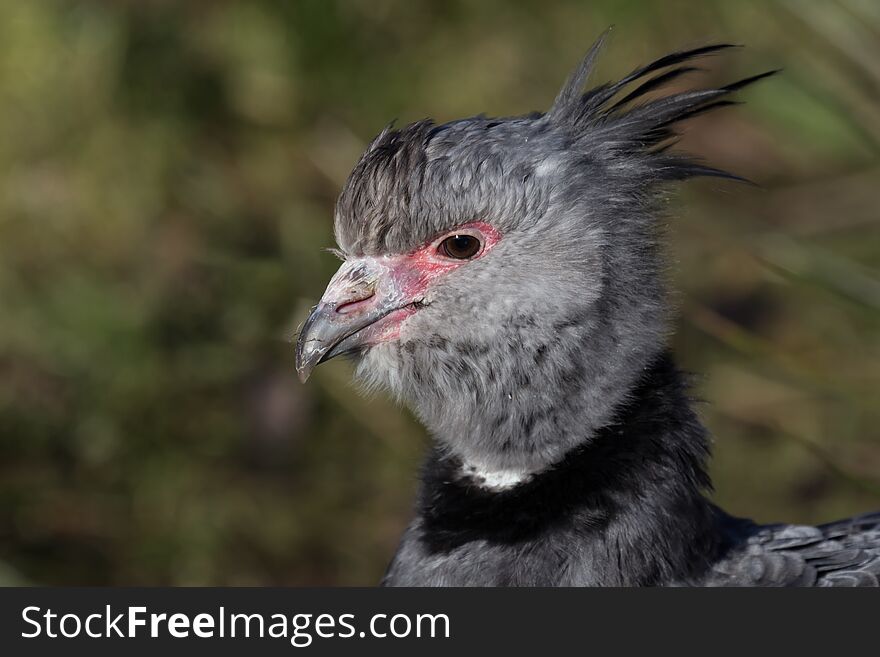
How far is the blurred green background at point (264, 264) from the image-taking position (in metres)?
3.65

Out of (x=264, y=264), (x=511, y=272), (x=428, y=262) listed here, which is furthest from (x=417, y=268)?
(x=264, y=264)

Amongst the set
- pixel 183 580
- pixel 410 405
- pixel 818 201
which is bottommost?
pixel 410 405

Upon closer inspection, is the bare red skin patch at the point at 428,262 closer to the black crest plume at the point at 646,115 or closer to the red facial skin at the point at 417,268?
the red facial skin at the point at 417,268

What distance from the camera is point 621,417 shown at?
80.7 inches

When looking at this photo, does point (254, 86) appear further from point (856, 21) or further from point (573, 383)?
point (573, 383)

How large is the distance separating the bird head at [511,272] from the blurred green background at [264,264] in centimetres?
111

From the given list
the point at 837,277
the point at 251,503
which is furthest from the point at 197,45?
the point at 837,277

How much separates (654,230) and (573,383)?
31 centimetres

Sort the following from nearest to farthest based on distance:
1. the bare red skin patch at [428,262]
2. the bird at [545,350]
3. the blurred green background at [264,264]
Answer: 1. the bird at [545,350]
2. the bare red skin patch at [428,262]
3. the blurred green background at [264,264]

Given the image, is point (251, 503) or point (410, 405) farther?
point (251, 503)

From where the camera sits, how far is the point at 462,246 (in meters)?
2.13

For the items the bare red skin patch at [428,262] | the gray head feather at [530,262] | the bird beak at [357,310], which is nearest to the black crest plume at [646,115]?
the gray head feather at [530,262]

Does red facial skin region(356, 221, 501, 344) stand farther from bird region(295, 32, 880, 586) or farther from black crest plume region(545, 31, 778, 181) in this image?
black crest plume region(545, 31, 778, 181)

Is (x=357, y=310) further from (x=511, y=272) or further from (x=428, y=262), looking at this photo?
(x=511, y=272)
